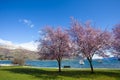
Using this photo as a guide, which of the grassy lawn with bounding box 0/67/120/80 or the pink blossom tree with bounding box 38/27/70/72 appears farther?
the pink blossom tree with bounding box 38/27/70/72

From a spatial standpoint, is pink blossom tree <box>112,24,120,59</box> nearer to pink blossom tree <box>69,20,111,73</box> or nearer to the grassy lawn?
pink blossom tree <box>69,20,111,73</box>

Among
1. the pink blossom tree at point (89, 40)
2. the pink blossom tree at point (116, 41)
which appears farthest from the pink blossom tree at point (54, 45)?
the pink blossom tree at point (116, 41)

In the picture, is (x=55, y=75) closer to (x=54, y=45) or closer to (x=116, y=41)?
(x=54, y=45)

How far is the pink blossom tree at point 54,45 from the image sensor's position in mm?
45688

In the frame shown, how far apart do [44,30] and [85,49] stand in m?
11.7

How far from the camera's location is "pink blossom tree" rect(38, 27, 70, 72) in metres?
45.7

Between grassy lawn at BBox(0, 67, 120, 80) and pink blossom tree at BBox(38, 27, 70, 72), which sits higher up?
pink blossom tree at BBox(38, 27, 70, 72)

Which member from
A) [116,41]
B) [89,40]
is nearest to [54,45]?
[89,40]

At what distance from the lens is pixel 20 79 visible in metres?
30.2

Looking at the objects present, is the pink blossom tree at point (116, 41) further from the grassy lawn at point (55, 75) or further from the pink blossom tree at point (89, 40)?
the grassy lawn at point (55, 75)

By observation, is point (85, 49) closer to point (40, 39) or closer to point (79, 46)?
point (79, 46)

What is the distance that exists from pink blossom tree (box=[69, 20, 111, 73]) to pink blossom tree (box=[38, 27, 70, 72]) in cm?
245

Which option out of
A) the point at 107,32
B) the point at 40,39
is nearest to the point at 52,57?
the point at 40,39

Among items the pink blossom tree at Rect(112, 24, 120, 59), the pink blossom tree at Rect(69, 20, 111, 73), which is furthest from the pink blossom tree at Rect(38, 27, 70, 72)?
the pink blossom tree at Rect(112, 24, 120, 59)
